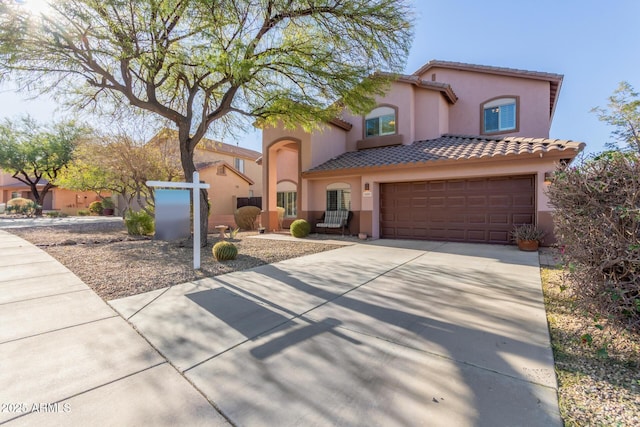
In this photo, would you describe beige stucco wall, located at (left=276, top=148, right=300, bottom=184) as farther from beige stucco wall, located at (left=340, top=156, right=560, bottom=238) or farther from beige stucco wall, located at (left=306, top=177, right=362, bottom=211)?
beige stucco wall, located at (left=340, top=156, right=560, bottom=238)

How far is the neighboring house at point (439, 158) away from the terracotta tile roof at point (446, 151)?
42 millimetres

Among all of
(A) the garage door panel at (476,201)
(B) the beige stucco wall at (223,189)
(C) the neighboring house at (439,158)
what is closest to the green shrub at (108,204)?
(B) the beige stucco wall at (223,189)

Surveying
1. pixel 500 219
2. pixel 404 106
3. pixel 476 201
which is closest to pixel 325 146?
pixel 404 106

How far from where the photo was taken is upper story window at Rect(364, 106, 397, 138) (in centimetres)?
1485

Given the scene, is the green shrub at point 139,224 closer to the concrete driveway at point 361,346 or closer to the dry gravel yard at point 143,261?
the dry gravel yard at point 143,261

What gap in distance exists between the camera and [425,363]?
2.92 meters

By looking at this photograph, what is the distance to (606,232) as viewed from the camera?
10.4 ft

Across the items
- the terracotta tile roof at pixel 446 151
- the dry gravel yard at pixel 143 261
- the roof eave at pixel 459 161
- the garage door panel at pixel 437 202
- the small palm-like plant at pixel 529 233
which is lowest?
the dry gravel yard at pixel 143 261

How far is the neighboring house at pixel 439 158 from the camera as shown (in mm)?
10125

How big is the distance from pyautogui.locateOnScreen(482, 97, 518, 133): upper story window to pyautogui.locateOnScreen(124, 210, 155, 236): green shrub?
663 inches

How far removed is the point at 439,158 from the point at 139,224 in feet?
43.0

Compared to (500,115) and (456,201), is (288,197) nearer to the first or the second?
(456,201)

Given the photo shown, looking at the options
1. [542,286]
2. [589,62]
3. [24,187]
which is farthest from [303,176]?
[24,187]

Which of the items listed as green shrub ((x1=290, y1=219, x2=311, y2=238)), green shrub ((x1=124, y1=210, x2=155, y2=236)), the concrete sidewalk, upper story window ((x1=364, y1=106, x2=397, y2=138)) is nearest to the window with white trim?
green shrub ((x1=290, y1=219, x2=311, y2=238))
